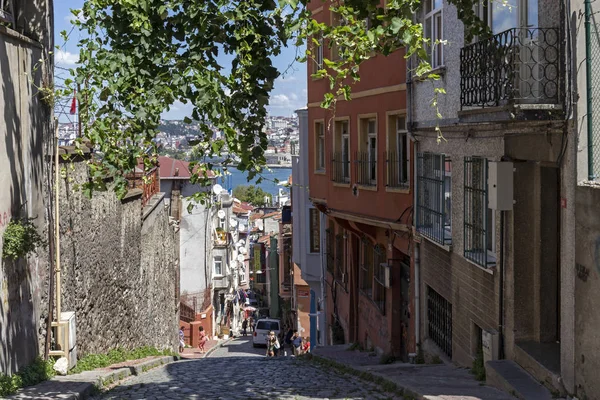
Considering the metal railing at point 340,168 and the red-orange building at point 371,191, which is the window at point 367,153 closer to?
the red-orange building at point 371,191

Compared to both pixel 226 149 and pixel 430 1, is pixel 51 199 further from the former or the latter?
pixel 430 1

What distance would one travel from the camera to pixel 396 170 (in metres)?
17.7

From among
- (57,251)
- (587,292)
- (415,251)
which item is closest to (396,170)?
(415,251)

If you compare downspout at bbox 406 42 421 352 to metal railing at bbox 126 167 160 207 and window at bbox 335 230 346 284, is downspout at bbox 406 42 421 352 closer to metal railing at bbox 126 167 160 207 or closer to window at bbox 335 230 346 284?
metal railing at bbox 126 167 160 207

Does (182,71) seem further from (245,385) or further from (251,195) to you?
(251,195)

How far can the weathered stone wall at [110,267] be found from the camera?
48.2 feet

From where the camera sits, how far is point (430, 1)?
1511 cm

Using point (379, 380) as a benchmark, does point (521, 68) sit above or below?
above

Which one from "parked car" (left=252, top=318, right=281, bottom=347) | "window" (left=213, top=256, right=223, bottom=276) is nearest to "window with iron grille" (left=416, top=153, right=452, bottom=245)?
"parked car" (left=252, top=318, right=281, bottom=347)

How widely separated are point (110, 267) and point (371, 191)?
5461 mm

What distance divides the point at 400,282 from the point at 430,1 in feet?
19.5

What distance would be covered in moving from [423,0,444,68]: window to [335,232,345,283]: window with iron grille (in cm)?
1023

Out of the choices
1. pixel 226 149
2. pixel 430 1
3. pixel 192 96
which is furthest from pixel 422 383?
pixel 430 1

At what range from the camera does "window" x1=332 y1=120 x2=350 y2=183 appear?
20969mm
